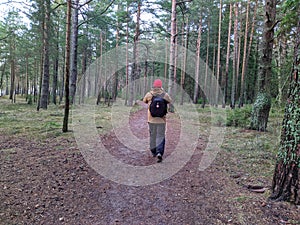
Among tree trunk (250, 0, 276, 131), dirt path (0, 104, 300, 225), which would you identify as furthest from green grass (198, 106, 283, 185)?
tree trunk (250, 0, 276, 131)

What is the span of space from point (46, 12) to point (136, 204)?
45.8ft

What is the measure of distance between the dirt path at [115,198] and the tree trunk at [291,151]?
0.21m

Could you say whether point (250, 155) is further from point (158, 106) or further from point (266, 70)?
point (266, 70)

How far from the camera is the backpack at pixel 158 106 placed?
541cm

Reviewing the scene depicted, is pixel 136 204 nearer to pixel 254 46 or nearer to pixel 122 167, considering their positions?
pixel 122 167

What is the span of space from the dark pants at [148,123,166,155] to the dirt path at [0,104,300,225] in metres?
0.58

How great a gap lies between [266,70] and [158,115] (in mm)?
5368

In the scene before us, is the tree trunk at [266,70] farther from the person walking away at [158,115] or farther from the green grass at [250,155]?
the person walking away at [158,115]

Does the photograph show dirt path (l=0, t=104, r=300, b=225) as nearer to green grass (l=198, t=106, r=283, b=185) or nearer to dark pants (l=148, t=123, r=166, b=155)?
green grass (l=198, t=106, r=283, b=185)

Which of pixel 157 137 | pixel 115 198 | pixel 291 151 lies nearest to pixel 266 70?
pixel 157 137

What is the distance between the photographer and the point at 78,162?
4953 mm

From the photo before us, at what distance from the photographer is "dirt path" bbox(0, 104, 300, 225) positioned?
9.72ft

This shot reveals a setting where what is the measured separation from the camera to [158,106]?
17.7 ft

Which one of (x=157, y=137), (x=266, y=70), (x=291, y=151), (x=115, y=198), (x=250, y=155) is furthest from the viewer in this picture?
(x=266, y=70)
